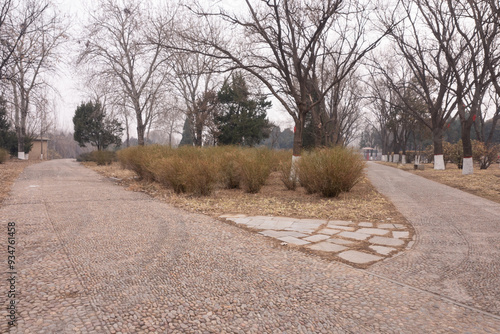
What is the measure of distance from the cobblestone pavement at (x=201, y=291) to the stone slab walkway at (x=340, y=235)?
31 centimetres

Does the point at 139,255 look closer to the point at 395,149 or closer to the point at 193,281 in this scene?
the point at 193,281

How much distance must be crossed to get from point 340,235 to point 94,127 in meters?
34.8

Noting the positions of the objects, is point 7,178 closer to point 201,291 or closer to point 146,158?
point 146,158

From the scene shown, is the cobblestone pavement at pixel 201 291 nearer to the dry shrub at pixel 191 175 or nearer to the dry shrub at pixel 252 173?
the dry shrub at pixel 191 175

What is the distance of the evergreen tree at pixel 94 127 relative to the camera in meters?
33.2

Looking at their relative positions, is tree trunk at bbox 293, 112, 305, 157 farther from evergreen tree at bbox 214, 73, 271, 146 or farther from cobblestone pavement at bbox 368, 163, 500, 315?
evergreen tree at bbox 214, 73, 271, 146

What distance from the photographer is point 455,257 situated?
313cm

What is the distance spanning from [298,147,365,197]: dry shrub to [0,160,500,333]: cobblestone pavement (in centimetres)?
369

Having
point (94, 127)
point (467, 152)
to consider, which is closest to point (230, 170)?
point (467, 152)

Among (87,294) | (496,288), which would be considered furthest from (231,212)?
(496,288)

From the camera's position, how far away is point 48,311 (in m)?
1.95

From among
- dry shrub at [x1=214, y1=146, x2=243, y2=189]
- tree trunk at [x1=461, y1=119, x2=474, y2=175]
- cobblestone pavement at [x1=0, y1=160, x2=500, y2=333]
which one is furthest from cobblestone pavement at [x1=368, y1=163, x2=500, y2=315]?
tree trunk at [x1=461, y1=119, x2=474, y2=175]

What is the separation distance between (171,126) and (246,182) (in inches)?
1641

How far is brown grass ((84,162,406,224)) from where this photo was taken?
5.47 meters
